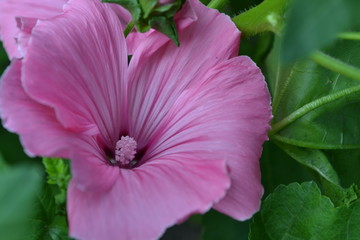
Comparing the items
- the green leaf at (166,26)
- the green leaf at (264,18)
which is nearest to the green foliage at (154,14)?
the green leaf at (166,26)

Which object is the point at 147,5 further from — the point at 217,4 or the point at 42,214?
the point at 42,214

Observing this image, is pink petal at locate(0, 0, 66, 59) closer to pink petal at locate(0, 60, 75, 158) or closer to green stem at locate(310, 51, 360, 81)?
pink petal at locate(0, 60, 75, 158)

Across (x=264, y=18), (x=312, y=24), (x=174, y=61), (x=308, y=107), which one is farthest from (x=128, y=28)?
(x=312, y=24)

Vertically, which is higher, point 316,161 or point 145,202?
point 145,202

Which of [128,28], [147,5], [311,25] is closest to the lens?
[311,25]

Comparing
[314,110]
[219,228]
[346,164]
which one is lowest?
[219,228]

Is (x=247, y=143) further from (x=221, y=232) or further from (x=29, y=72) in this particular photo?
(x=221, y=232)

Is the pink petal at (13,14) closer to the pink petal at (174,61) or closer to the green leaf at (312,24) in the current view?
the pink petal at (174,61)
